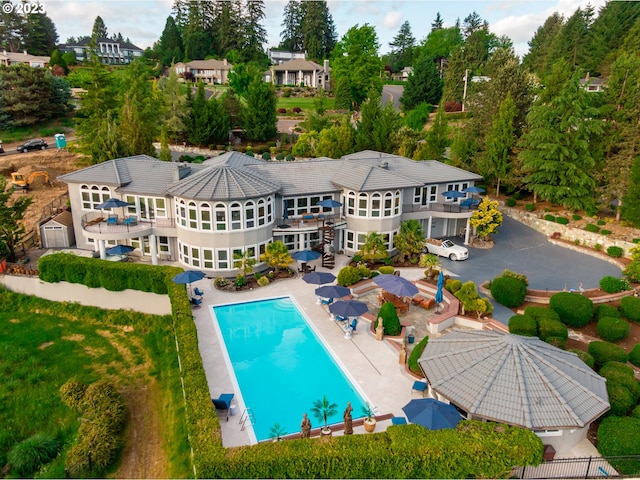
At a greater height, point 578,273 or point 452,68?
point 452,68

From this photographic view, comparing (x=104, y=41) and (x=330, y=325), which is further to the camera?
(x=104, y=41)

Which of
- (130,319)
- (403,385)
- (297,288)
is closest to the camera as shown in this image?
(403,385)

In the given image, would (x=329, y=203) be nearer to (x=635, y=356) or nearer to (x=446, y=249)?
(x=446, y=249)

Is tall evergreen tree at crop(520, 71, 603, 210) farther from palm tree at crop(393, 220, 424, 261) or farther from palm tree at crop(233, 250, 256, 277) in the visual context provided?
palm tree at crop(233, 250, 256, 277)

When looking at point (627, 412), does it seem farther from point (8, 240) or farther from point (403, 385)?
point (8, 240)

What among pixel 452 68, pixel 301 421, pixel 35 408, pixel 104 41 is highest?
pixel 104 41

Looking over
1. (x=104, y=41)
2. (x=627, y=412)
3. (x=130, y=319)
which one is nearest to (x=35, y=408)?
(x=130, y=319)

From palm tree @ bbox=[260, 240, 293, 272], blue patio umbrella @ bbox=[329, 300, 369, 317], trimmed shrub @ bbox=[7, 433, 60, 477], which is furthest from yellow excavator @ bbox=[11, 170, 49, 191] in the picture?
blue patio umbrella @ bbox=[329, 300, 369, 317]

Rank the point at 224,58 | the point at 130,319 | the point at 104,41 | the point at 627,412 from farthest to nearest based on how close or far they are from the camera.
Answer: the point at 104,41
the point at 224,58
the point at 130,319
the point at 627,412
